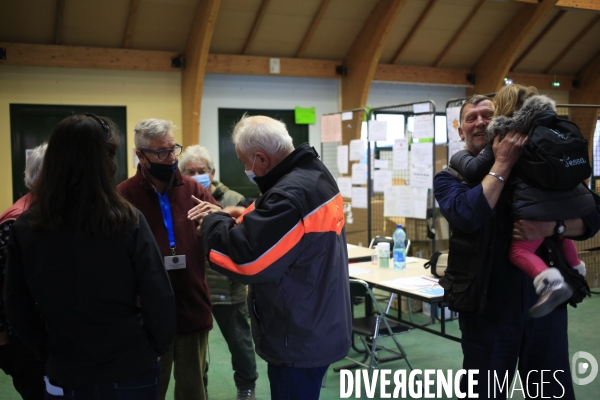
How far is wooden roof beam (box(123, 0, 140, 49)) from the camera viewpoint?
6.64 metres

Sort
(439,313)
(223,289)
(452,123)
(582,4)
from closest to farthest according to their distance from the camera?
(223,289) → (452,123) → (439,313) → (582,4)

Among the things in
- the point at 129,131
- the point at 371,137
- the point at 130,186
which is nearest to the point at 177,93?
the point at 129,131

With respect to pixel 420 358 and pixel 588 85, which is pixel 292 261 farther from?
pixel 588 85

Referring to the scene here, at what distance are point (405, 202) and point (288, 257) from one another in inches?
157

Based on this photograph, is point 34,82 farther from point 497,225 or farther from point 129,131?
point 497,225

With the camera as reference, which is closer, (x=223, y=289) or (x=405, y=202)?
(x=223, y=289)

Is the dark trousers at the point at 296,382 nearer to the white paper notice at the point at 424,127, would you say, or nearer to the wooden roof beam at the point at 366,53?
the white paper notice at the point at 424,127

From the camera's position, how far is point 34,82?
22.4 ft

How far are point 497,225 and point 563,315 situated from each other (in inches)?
16.3

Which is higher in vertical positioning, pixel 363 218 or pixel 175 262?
pixel 175 262

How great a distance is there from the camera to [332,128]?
6570mm

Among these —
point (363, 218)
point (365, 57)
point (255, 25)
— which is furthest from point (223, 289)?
point (365, 57)

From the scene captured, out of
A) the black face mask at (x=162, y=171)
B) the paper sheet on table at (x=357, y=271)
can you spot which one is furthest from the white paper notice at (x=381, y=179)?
the black face mask at (x=162, y=171)

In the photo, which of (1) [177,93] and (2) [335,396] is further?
(1) [177,93]
